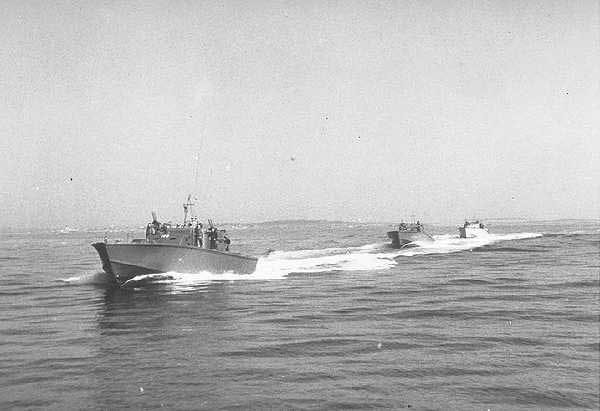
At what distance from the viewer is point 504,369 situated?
10.4 meters

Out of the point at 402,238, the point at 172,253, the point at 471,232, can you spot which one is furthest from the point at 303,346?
Result: the point at 471,232

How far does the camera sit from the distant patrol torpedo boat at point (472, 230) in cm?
7538

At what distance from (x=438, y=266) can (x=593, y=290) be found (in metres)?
14.0

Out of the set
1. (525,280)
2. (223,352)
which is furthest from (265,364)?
(525,280)

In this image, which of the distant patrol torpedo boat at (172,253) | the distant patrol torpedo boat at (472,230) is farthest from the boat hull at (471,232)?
the distant patrol torpedo boat at (172,253)

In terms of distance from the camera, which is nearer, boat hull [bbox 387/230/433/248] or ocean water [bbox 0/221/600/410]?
ocean water [bbox 0/221/600/410]

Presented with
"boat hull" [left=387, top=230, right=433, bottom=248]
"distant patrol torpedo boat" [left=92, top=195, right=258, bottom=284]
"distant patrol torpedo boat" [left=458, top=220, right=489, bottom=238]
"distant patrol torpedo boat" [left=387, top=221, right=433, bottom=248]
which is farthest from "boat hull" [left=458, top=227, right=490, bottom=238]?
"distant patrol torpedo boat" [left=92, top=195, right=258, bottom=284]

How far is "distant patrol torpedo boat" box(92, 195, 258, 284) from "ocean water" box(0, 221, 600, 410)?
1139mm

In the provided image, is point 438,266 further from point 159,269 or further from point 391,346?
point 391,346

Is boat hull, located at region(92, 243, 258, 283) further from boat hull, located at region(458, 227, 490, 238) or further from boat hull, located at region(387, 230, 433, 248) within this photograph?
boat hull, located at region(458, 227, 490, 238)

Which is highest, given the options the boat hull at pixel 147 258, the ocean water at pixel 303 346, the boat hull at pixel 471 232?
the boat hull at pixel 147 258

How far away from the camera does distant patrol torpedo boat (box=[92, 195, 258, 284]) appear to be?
1005 inches

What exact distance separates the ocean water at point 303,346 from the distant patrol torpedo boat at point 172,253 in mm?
1139

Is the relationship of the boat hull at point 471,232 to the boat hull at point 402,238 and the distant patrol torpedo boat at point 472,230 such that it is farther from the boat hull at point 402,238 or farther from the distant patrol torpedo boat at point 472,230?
the boat hull at point 402,238
